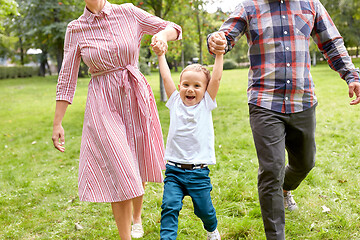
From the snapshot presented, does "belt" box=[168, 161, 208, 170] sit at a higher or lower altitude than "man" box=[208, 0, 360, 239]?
lower

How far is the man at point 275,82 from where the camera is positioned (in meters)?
2.85

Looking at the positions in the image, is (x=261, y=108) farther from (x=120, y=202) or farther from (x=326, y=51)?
(x=120, y=202)

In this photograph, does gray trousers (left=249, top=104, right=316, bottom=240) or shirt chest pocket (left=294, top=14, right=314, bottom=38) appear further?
shirt chest pocket (left=294, top=14, right=314, bottom=38)

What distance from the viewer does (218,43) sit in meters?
2.62

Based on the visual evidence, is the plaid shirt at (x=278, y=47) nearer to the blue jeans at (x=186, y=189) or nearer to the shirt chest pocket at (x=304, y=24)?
the shirt chest pocket at (x=304, y=24)

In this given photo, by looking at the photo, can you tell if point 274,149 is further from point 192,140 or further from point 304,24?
point 304,24

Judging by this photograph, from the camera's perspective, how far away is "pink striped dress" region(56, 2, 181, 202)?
3029mm

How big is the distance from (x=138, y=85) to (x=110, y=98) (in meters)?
Answer: 0.26

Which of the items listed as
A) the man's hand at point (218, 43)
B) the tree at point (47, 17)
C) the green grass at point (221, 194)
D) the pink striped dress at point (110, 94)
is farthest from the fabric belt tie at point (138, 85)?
the tree at point (47, 17)

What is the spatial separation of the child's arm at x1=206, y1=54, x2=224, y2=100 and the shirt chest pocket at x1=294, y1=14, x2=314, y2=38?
0.70m

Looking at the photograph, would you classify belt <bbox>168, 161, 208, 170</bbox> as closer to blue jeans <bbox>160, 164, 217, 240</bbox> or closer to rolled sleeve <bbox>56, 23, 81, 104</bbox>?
blue jeans <bbox>160, 164, 217, 240</bbox>

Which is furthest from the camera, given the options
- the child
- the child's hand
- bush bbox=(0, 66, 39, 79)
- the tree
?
bush bbox=(0, 66, 39, 79)

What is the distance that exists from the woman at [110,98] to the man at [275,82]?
674mm

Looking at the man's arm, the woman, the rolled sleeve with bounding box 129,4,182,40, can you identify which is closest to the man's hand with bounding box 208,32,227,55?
the woman
